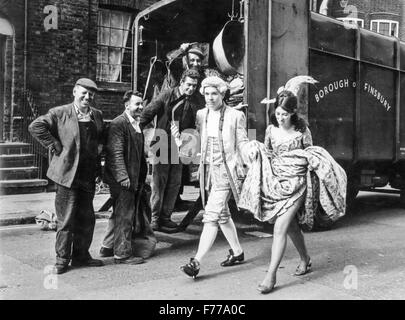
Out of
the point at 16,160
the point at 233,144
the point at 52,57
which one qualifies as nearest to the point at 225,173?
the point at 233,144

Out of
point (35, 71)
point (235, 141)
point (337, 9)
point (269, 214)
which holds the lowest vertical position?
point (269, 214)

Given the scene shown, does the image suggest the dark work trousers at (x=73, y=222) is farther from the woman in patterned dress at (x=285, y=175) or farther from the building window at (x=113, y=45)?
the building window at (x=113, y=45)

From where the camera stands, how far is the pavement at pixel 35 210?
25.5 feet

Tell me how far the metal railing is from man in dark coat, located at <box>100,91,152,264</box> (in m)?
6.39

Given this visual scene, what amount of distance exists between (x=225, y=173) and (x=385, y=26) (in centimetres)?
1937

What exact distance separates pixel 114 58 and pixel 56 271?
930 cm

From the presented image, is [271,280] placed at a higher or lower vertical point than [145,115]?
lower

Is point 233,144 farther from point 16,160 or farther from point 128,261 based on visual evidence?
point 16,160

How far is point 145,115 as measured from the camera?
619cm

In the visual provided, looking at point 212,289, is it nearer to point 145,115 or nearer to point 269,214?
point 269,214

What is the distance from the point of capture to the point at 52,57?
1223 cm

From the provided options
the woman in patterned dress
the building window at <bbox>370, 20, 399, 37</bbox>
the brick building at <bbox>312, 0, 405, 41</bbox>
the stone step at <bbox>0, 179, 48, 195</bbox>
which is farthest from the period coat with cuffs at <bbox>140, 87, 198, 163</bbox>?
the building window at <bbox>370, 20, 399, 37</bbox>
